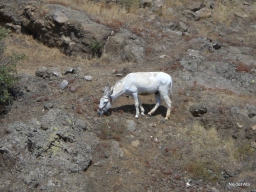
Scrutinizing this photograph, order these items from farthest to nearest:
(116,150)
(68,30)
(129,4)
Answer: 1. (129,4)
2. (68,30)
3. (116,150)

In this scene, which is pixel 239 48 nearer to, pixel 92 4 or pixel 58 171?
pixel 92 4

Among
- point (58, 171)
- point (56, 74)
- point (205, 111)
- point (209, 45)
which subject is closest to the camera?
point (58, 171)

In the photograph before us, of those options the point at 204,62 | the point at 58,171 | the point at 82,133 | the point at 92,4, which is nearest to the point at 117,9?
the point at 92,4

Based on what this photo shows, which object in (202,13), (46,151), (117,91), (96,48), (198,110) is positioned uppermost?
(117,91)

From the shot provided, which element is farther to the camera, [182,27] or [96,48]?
[182,27]

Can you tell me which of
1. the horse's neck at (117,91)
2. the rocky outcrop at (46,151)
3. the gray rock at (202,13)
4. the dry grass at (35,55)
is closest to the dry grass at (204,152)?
the horse's neck at (117,91)

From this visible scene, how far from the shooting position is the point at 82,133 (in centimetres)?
1284

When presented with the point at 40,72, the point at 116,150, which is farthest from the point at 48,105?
the point at 40,72

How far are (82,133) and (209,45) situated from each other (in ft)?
30.6

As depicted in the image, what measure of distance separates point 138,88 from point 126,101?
1276mm

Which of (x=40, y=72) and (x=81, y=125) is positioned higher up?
(x=81, y=125)

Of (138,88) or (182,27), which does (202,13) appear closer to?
(182,27)

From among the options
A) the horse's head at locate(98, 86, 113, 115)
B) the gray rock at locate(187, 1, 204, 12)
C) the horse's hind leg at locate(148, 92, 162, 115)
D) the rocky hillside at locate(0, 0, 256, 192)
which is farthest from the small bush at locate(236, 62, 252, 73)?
the horse's head at locate(98, 86, 113, 115)

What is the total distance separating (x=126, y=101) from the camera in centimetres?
1509
